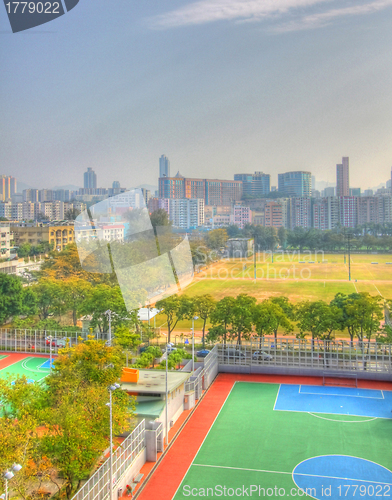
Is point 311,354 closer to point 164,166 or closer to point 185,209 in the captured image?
point 164,166

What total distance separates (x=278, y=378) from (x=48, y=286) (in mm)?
7181

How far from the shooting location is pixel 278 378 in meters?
9.73

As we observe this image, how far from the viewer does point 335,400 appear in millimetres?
8391

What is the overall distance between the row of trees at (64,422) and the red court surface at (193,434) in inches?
34.0

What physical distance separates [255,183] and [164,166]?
4585 millimetres

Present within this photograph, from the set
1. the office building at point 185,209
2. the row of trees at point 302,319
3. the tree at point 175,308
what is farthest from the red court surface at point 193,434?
the office building at point 185,209

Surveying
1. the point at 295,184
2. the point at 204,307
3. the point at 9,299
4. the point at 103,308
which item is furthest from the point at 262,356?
the point at 295,184

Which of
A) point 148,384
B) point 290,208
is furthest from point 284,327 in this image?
point 290,208

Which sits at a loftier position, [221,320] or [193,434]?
[221,320]

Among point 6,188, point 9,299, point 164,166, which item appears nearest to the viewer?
point 9,299

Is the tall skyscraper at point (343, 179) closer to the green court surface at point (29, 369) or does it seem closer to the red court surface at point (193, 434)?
the red court surface at point (193, 434)

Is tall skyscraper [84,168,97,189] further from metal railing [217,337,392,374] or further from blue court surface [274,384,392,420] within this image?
blue court surface [274,384,392,420]

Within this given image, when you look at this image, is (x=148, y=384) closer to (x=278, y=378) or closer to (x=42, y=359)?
(x=278, y=378)

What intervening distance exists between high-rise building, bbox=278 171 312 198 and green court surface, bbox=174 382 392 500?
47.6 ft
